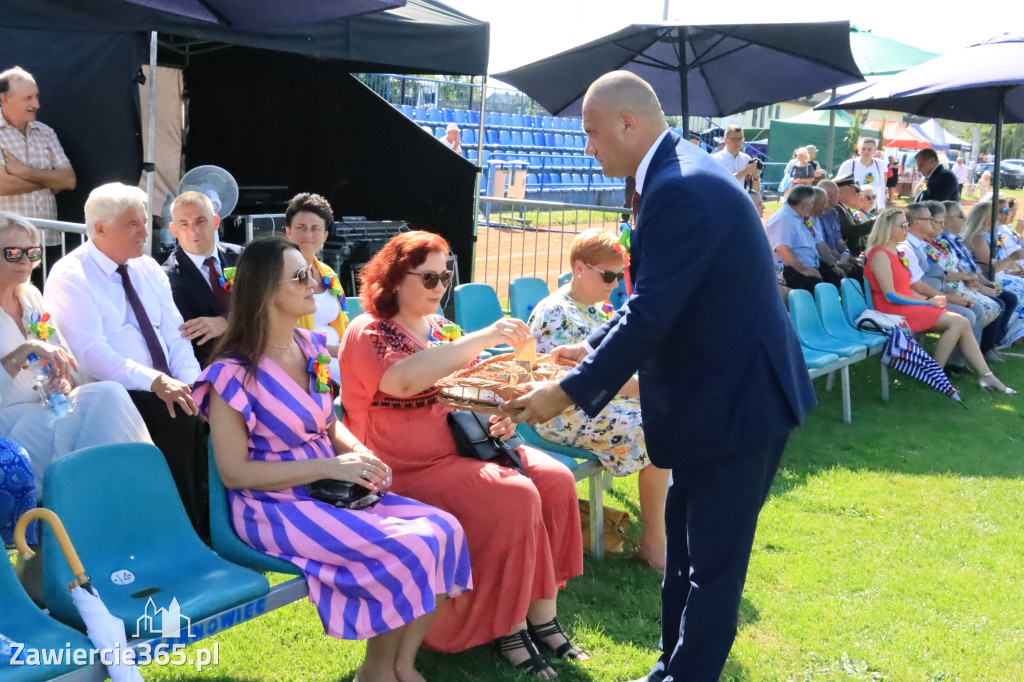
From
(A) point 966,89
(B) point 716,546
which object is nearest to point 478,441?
(B) point 716,546

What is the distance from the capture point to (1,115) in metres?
5.92

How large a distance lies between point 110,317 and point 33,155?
8.94 ft

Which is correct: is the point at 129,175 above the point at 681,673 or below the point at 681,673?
above

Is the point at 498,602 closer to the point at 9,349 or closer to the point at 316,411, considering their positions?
the point at 316,411

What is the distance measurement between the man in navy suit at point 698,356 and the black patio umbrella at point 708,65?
438 centimetres

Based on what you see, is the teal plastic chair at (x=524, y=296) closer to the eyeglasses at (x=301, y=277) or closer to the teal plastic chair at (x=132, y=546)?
the eyeglasses at (x=301, y=277)

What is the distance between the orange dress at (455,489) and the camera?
3438mm

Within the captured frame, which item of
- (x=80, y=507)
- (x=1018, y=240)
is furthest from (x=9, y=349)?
(x=1018, y=240)

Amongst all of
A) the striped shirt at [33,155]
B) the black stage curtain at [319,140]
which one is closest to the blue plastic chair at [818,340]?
the black stage curtain at [319,140]

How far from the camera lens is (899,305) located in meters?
8.52

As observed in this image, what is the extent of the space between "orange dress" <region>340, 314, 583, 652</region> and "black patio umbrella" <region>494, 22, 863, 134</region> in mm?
4399

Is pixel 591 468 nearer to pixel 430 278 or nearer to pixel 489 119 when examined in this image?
pixel 430 278

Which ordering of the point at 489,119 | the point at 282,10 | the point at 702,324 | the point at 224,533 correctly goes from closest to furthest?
the point at 702,324, the point at 224,533, the point at 282,10, the point at 489,119

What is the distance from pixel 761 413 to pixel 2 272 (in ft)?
8.90
